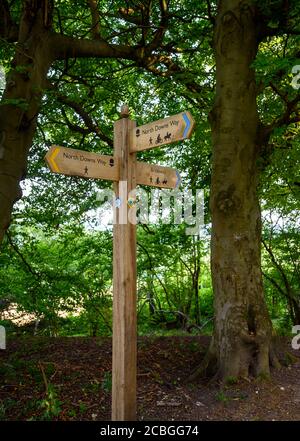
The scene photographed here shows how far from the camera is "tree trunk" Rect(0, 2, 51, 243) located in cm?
505

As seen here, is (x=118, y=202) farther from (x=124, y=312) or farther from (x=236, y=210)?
(x=236, y=210)

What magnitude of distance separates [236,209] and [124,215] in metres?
2.05

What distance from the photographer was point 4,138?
17.0 feet

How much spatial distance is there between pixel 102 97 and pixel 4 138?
10.4 feet

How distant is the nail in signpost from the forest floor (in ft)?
2.63

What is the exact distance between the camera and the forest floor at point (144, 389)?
13.6 ft

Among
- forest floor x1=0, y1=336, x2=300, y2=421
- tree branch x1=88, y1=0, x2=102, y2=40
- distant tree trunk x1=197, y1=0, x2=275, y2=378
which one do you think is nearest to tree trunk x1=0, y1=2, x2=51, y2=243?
tree branch x1=88, y1=0, x2=102, y2=40

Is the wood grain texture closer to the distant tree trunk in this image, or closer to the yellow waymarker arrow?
the yellow waymarker arrow

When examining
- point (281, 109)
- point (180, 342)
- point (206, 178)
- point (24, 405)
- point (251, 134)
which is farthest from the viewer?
point (206, 178)

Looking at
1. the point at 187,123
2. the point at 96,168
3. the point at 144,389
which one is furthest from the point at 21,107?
the point at 144,389

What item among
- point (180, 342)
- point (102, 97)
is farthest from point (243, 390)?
point (102, 97)

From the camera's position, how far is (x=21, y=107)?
16.4 feet

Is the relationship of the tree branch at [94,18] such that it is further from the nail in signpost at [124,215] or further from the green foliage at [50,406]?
the green foliage at [50,406]
